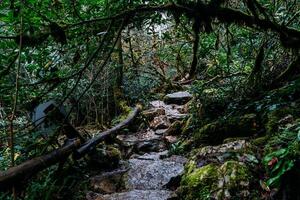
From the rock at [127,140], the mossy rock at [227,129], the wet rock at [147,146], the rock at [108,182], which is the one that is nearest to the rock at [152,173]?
the rock at [108,182]

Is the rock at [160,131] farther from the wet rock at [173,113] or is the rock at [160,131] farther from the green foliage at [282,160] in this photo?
the green foliage at [282,160]

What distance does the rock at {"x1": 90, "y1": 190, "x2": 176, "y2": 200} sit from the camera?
4840mm

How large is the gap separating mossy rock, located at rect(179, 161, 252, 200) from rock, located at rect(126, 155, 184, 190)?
891mm

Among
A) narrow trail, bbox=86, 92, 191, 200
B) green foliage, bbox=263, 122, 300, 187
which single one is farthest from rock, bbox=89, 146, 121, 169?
green foliage, bbox=263, 122, 300, 187

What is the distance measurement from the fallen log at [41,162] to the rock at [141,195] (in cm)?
85

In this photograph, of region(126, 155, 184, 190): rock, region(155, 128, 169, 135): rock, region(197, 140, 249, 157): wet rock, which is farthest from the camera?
region(155, 128, 169, 135): rock

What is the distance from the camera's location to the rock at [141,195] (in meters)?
4.84

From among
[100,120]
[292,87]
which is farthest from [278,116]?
[100,120]

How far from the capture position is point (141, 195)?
5.00 metres

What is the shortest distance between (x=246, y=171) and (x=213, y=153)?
3.48 feet

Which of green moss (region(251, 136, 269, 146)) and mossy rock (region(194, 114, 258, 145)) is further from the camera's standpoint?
mossy rock (region(194, 114, 258, 145))

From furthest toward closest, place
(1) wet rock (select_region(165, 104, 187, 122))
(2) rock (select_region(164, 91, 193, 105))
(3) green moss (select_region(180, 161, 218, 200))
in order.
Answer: (2) rock (select_region(164, 91, 193, 105)) → (1) wet rock (select_region(165, 104, 187, 122)) → (3) green moss (select_region(180, 161, 218, 200))

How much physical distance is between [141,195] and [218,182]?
129 cm

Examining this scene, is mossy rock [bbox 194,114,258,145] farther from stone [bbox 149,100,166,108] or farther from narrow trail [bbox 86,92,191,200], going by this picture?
stone [bbox 149,100,166,108]
